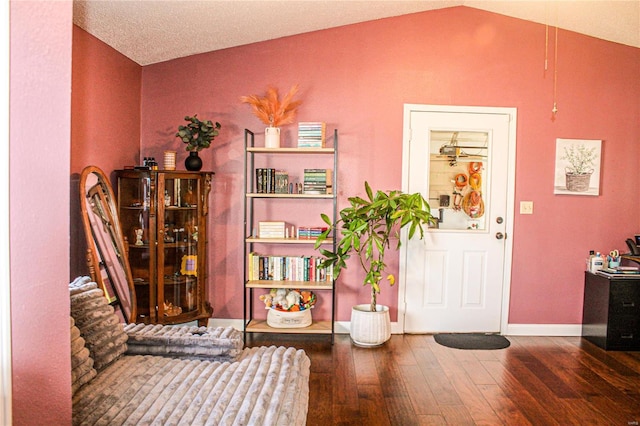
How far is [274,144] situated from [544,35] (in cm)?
259

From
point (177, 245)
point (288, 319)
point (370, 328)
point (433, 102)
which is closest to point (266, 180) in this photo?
point (177, 245)

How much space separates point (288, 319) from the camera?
3947mm

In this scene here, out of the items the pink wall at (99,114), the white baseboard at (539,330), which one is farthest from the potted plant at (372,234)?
the pink wall at (99,114)

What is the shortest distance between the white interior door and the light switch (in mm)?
102

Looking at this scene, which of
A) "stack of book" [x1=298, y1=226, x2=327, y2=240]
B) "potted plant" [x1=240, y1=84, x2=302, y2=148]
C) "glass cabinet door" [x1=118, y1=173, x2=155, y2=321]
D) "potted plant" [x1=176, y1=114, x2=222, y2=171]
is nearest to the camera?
"glass cabinet door" [x1=118, y1=173, x2=155, y2=321]

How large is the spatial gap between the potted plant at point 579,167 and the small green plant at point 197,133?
122 inches

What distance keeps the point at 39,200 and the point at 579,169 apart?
4.39 metres

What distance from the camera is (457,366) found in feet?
11.4

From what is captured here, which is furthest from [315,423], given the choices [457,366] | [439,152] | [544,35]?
[544,35]

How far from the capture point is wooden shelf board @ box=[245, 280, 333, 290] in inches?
Result: 152

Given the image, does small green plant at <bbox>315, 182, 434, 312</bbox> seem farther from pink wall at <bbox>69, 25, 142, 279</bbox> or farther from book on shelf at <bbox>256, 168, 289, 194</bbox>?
pink wall at <bbox>69, 25, 142, 279</bbox>

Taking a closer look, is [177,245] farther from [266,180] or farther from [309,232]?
[309,232]

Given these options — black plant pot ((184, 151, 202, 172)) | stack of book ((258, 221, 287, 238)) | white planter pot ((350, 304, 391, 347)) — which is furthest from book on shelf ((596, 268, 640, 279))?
black plant pot ((184, 151, 202, 172))

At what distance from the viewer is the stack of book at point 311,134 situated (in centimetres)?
393
